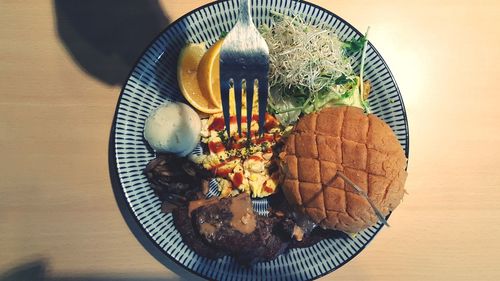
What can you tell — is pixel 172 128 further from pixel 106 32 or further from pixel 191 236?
pixel 106 32

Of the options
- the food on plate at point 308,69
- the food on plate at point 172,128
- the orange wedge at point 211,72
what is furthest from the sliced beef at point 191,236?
the food on plate at point 308,69

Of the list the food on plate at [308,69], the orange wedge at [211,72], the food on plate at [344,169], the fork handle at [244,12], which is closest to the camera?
the fork handle at [244,12]

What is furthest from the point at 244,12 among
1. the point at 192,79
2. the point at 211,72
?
the point at 192,79

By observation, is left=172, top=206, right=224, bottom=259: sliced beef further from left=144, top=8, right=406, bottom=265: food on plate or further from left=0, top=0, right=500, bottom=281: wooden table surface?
left=0, top=0, right=500, bottom=281: wooden table surface

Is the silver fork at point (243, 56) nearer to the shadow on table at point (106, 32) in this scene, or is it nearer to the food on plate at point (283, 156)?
the food on plate at point (283, 156)

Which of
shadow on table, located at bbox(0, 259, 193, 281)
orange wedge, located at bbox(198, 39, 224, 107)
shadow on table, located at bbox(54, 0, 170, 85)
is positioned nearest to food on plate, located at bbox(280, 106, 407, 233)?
orange wedge, located at bbox(198, 39, 224, 107)

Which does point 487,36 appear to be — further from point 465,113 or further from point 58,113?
point 58,113

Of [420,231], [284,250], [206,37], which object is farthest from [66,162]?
[420,231]
